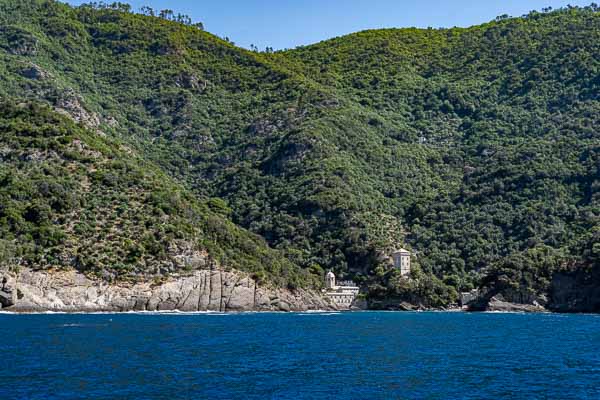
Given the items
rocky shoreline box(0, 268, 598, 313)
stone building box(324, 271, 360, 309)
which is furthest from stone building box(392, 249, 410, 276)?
stone building box(324, 271, 360, 309)

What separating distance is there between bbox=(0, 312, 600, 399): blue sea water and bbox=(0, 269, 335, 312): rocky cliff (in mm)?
18601

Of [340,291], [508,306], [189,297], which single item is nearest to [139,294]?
[189,297]

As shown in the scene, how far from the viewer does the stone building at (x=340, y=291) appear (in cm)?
16650

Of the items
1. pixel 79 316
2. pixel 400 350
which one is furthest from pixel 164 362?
pixel 79 316

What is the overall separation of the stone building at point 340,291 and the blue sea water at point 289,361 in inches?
2336

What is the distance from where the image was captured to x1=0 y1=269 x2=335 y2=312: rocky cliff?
4911 inches

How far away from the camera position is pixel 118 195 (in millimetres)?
151625

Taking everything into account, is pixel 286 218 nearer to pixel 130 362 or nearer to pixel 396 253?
pixel 396 253

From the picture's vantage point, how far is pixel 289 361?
67.6 metres

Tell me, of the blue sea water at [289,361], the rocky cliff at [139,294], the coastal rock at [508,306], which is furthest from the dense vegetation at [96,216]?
the coastal rock at [508,306]

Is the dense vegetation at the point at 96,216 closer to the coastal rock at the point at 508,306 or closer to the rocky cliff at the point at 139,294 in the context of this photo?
the rocky cliff at the point at 139,294

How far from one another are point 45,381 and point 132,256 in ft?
275

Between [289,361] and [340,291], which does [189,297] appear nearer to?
[340,291]

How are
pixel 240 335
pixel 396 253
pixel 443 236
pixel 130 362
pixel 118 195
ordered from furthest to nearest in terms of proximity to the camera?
pixel 443 236, pixel 396 253, pixel 118 195, pixel 240 335, pixel 130 362
